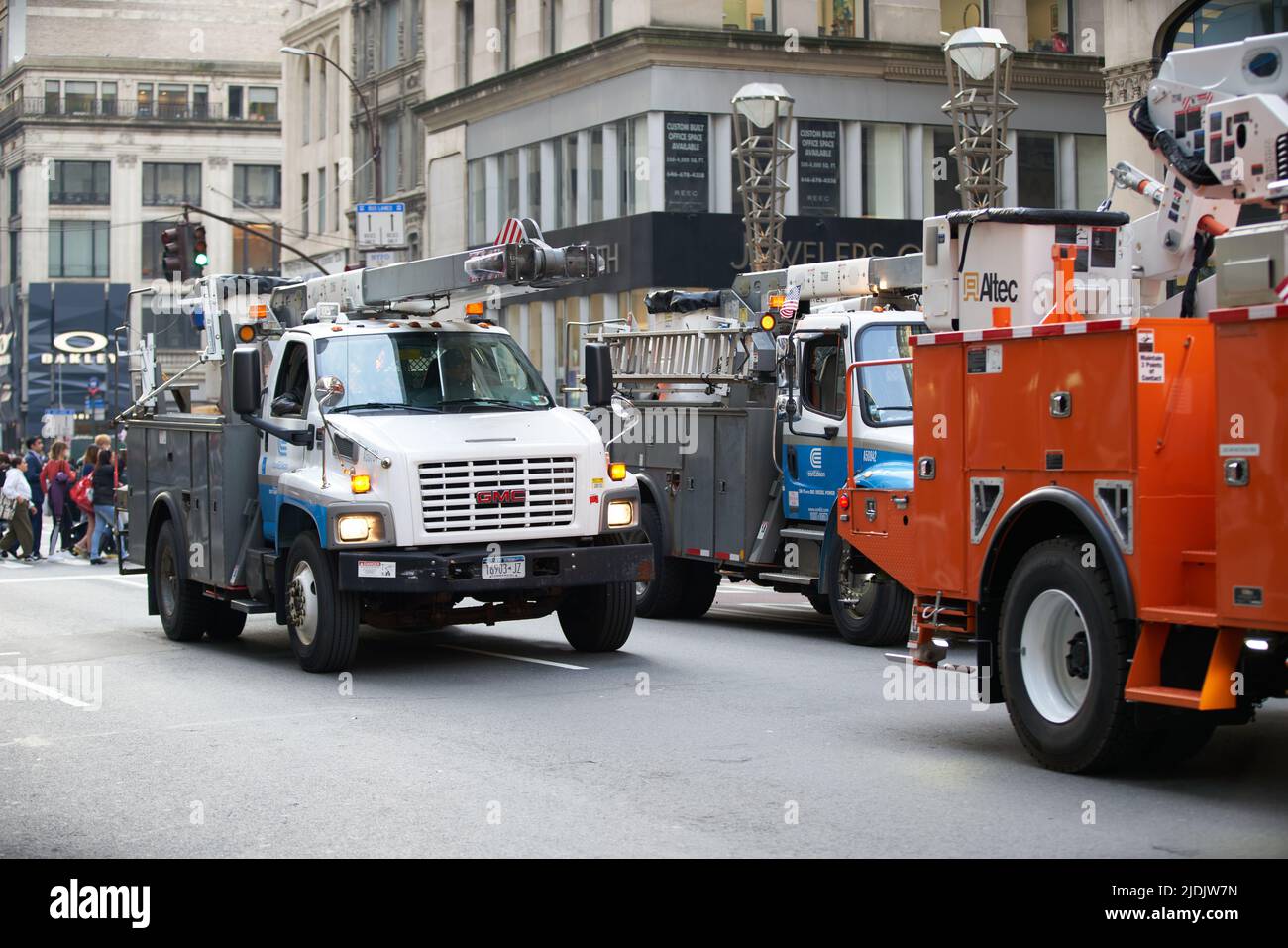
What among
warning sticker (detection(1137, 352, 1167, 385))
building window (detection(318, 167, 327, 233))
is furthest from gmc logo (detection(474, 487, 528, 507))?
building window (detection(318, 167, 327, 233))

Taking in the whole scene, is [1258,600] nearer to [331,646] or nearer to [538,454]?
[538,454]

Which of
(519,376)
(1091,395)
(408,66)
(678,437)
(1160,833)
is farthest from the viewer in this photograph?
(408,66)

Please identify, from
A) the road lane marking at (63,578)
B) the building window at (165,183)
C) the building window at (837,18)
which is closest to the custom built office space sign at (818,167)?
the building window at (837,18)

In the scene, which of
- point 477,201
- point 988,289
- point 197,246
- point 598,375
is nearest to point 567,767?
point 988,289

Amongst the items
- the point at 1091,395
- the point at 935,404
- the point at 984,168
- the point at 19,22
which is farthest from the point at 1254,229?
the point at 19,22

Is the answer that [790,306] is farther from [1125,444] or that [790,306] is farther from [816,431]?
[1125,444]

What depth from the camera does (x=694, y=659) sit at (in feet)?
47.8

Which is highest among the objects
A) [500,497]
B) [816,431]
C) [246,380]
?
[246,380]

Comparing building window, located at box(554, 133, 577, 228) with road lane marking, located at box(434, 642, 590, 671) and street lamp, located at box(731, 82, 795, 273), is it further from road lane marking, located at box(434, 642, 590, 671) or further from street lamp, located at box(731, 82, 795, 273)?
road lane marking, located at box(434, 642, 590, 671)

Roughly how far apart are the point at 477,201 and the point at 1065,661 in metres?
40.2

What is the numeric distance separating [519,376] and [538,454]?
1.26 meters

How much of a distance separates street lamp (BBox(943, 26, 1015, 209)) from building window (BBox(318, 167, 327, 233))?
3873 cm
